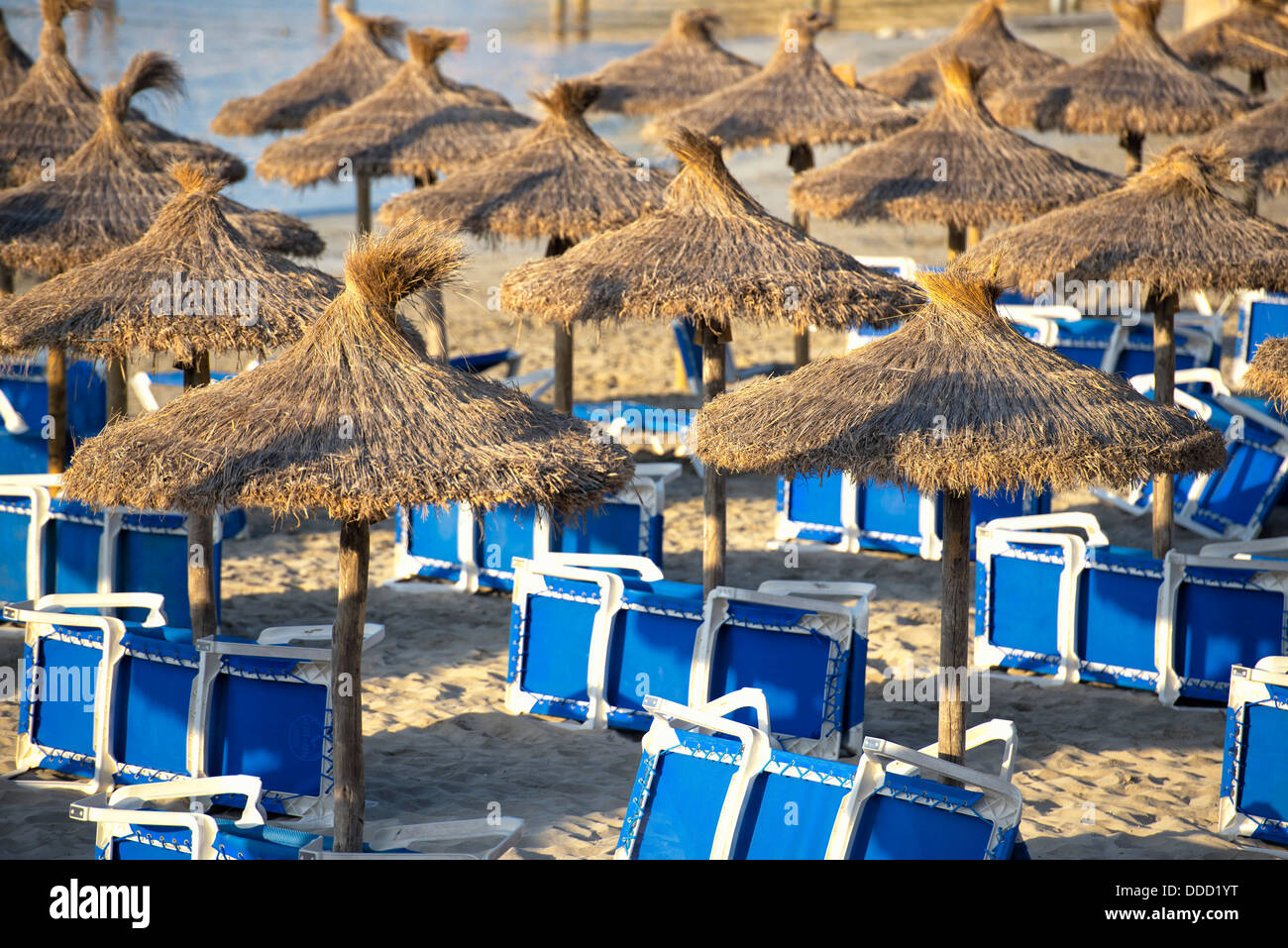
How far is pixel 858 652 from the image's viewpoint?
5656mm

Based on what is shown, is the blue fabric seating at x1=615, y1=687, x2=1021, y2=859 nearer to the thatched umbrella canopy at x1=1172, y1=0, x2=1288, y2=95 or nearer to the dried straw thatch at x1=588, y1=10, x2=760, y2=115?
the dried straw thatch at x1=588, y1=10, x2=760, y2=115

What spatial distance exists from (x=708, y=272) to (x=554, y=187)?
260 cm

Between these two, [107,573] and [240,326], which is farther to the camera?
[107,573]

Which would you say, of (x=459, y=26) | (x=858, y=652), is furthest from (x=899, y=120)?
(x=459, y=26)

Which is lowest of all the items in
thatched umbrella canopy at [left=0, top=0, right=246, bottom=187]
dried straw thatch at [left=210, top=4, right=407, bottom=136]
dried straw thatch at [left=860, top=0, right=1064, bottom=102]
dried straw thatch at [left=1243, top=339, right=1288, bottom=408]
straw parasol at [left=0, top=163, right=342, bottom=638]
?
dried straw thatch at [left=1243, top=339, right=1288, bottom=408]

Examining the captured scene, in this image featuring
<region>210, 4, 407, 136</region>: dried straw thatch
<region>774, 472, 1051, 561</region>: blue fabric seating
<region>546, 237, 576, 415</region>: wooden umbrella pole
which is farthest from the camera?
<region>210, 4, 407, 136</region>: dried straw thatch

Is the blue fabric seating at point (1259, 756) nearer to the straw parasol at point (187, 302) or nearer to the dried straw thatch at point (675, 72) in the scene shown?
the straw parasol at point (187, 302)

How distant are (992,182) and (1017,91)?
3850 mm

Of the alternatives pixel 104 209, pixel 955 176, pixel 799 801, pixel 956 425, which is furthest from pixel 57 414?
pixel 955 176

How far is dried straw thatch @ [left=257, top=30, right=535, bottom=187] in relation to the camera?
10734mm

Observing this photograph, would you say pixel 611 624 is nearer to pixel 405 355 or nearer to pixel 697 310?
pixel 697 310

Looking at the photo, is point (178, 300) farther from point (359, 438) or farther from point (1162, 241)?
point (1162, 241)

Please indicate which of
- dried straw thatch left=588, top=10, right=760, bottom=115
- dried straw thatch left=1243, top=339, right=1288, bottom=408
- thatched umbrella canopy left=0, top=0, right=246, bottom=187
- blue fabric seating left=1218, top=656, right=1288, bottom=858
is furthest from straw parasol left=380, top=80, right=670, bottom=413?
dried straw thatch left=588, top=10, right=760, bottom=115

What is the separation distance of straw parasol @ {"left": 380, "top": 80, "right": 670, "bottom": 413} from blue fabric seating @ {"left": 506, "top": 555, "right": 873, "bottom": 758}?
8.26ft
